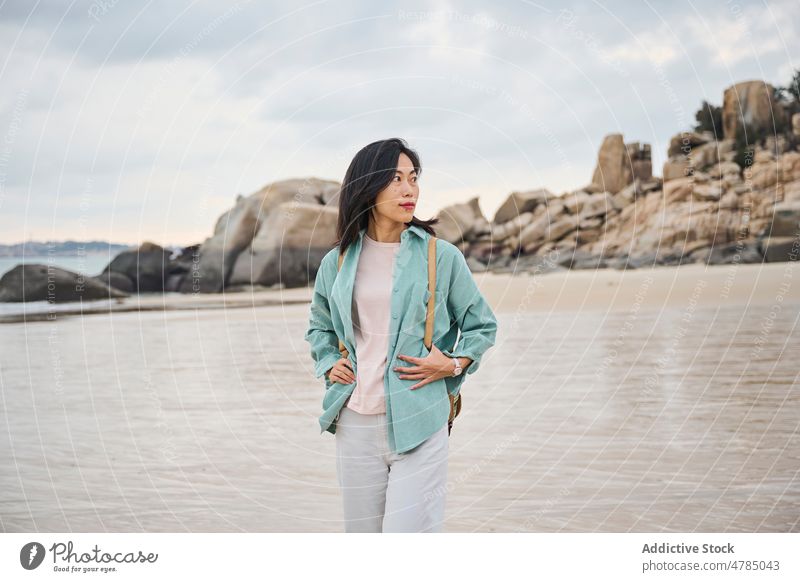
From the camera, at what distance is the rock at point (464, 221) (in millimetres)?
18234

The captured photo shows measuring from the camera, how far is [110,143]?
12000 millimetres

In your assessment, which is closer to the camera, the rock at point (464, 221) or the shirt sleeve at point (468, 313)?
the shirt sleeve at point (468, 313)

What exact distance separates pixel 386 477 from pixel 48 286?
15.2 m

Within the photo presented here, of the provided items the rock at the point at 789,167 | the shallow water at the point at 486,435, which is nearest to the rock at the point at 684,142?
the rock at the point at 789,167

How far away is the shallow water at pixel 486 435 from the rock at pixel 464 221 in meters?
5.50

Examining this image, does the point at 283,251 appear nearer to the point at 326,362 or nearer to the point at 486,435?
the point at 486,435

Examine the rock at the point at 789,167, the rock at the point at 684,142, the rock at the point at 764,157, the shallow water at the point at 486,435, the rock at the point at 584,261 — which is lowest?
the shallow water at the point at 486,435

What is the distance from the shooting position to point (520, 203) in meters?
20.3

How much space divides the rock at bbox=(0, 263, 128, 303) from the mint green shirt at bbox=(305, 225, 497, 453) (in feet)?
45.8

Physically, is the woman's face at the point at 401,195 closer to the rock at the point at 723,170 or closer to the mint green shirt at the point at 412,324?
the mint green shirt at the point at 412,324

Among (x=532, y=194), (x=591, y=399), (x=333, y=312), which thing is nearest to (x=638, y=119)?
(x=532, y=194)
